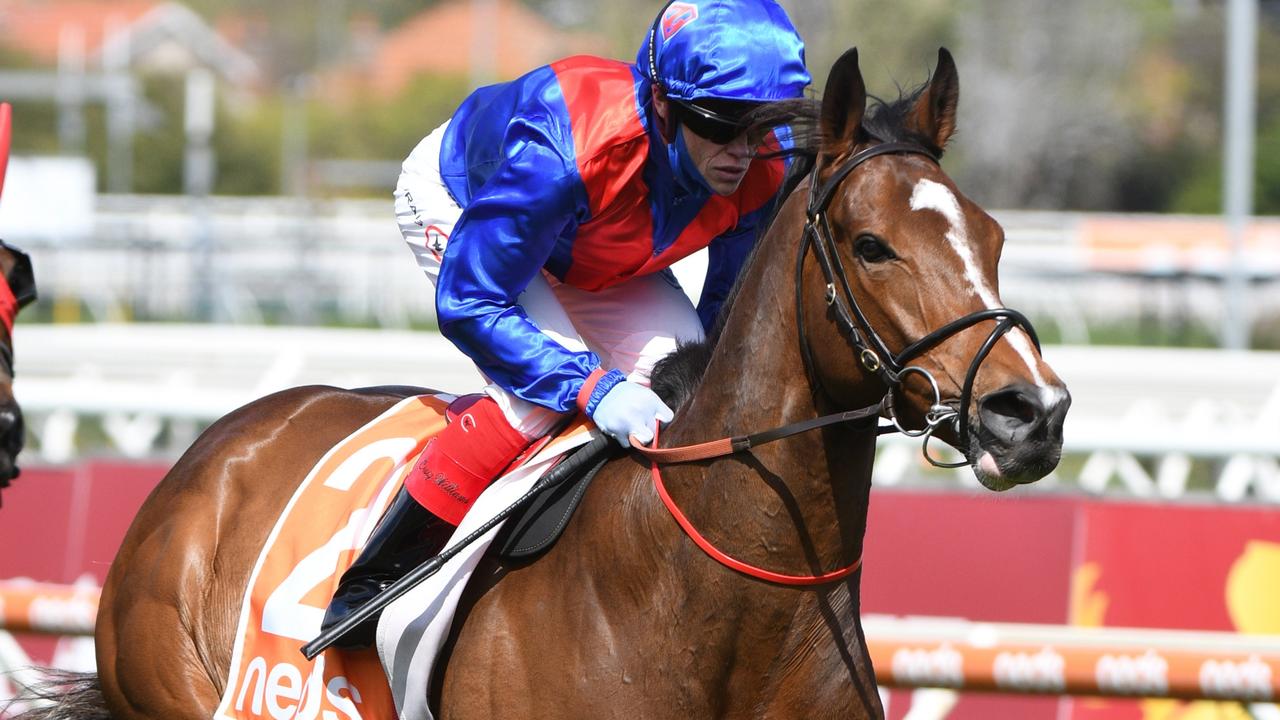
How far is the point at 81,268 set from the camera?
75.2 ft

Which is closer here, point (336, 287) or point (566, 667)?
point (566, 667)

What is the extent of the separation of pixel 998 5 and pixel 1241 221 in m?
30.0

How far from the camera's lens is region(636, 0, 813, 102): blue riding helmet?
2844mm

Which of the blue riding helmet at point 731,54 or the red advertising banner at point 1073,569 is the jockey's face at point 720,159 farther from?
the red advertising banner at point 1073,569

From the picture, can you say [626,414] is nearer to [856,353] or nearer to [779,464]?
[779,464]

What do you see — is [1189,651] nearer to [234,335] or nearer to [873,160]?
[873,160]

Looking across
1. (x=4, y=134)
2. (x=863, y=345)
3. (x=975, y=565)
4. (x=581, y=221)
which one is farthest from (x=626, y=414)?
(x=975, y=565)

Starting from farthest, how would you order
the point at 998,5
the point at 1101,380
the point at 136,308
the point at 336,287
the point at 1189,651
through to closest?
the point at 998,5, the point at 336,287, the point at 136,308, the point at 1101,380, the point at 1189,651

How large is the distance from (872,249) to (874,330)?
0.13 meters

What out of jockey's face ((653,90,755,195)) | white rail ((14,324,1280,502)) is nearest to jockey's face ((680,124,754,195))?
jockey's face ((653,90,755,195))

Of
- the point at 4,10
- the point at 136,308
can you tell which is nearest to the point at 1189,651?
the point at 136,308

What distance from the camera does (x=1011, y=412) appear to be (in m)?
2.32

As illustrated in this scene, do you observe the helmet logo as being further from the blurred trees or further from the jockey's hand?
the blurred trees

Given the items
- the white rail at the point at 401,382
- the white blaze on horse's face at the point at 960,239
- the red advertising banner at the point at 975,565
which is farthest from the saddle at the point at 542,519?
the white rail at the point at 401,382
